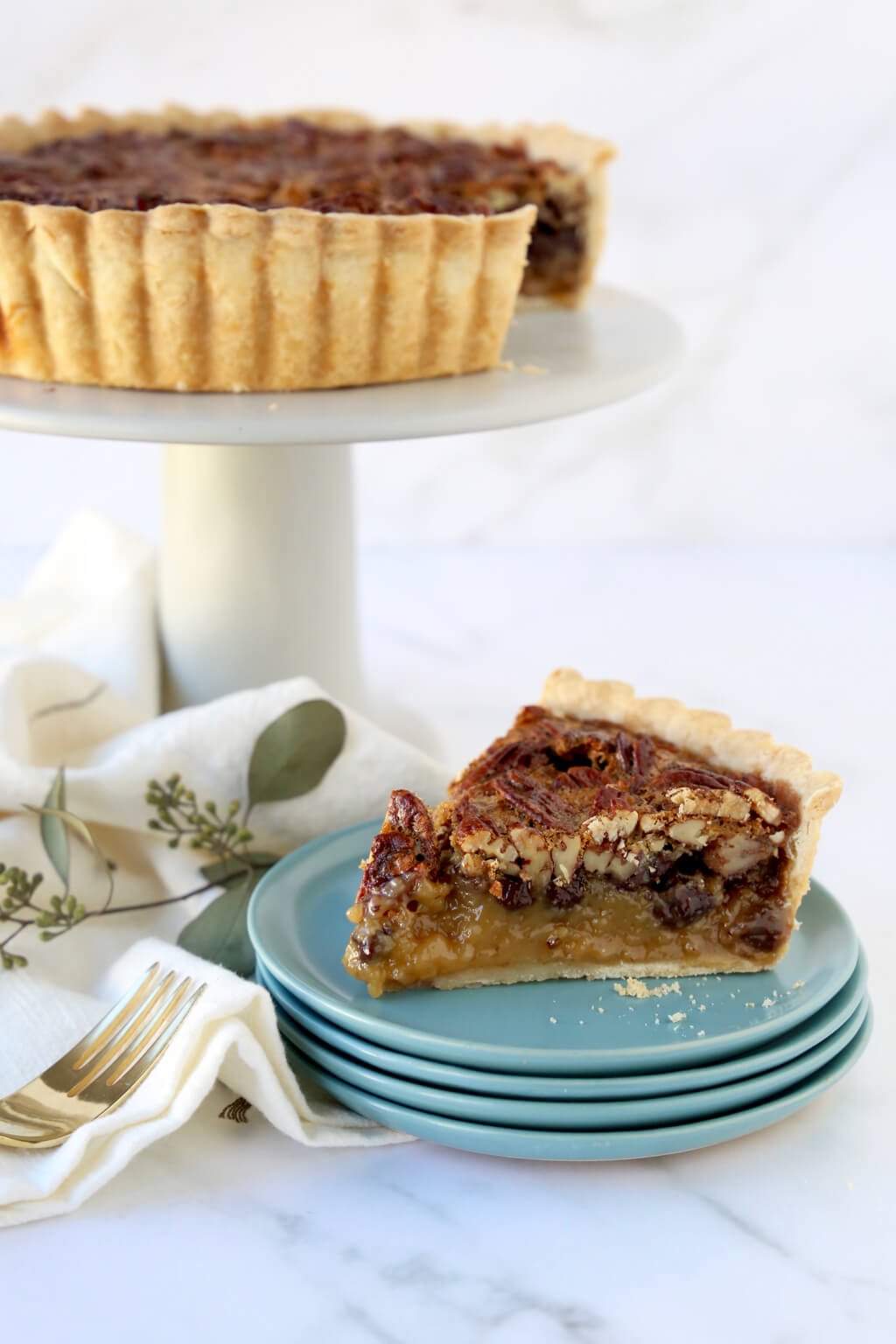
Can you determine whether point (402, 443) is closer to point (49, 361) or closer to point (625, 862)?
point (49, 361)

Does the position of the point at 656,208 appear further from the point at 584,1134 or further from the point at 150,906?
the point at 584,1134

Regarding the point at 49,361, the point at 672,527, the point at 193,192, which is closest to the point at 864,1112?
the point at 49,361

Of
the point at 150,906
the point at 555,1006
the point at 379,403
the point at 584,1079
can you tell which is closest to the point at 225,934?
the point at 150,906

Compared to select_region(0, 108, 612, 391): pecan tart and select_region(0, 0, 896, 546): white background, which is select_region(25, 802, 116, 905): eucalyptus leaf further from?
select_region(0, 0, 896, 546): white background

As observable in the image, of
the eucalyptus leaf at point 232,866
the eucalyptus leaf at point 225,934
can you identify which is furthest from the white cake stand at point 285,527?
the eucalyptus leaf at point 225,934

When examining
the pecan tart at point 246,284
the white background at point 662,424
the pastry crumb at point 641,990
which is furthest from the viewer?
the white background at point 662,424

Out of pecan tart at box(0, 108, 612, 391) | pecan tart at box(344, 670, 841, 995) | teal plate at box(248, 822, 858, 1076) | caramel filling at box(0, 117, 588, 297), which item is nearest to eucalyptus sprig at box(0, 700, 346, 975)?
teal plate at box(248, 822, 858, 1076)

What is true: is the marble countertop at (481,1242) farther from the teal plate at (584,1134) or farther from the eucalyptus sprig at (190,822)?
the eucalyptus sprig at (190,822)
